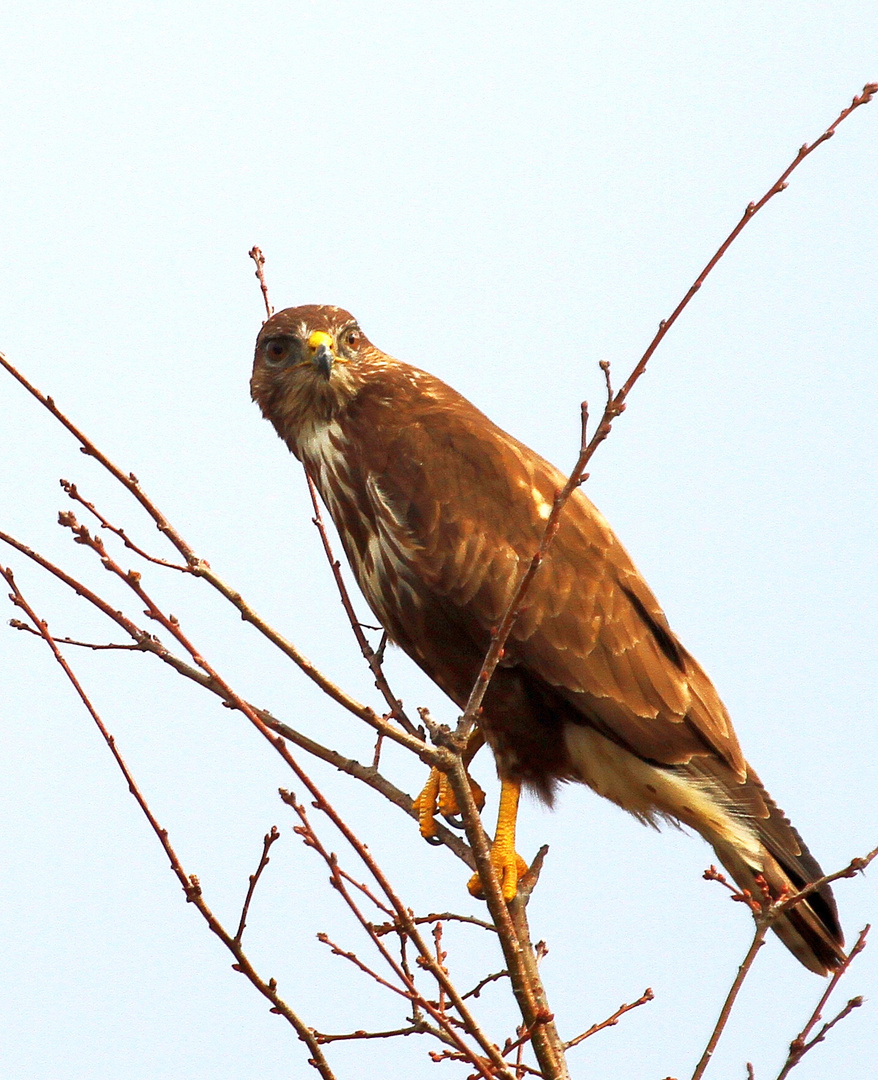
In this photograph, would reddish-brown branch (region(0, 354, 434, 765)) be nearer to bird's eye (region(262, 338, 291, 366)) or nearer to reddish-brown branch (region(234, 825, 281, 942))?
reddish-brown branch (region(234, 825, 281, 942))

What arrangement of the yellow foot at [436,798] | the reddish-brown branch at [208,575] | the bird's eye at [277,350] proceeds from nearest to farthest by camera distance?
the reddish-brown branch at [208,575], the yellow foot at [436,798], the bird's eye at [277,350]

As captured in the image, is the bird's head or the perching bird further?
the bird's head

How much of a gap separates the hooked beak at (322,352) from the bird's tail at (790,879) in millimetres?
1984

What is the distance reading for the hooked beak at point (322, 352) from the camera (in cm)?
468

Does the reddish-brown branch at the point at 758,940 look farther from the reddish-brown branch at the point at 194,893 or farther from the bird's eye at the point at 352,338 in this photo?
the bird's eye at the point at 352,338

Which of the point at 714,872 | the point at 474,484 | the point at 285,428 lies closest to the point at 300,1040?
the point at 714,872

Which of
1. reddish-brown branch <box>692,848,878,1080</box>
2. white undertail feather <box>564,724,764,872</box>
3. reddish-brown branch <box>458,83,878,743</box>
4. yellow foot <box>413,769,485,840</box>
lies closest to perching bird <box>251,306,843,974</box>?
white undertail feather <box>564,724,764,872</box>

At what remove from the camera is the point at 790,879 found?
4.35m

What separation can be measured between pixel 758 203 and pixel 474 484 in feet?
6.61

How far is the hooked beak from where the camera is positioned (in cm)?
468

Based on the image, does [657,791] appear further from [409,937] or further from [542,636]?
[409,937]

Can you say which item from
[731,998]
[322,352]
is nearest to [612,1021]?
[731,998]

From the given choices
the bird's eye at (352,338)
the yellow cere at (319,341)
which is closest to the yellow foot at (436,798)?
the yellow cere at (319,341)

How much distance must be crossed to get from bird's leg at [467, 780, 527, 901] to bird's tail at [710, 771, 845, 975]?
69 centimetres
